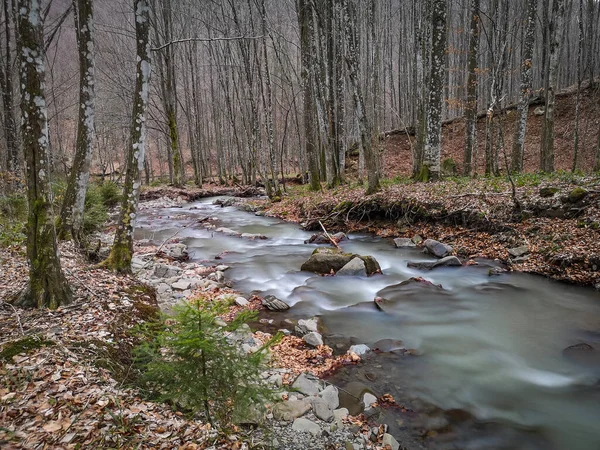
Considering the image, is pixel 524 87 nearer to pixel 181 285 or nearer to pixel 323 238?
pixel 323 238

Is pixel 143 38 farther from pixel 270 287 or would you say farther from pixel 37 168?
pixel 270 287

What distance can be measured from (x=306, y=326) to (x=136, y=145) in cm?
419

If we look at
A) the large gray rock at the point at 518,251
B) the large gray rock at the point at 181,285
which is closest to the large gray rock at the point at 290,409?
the large gray rock at the point at 181,285

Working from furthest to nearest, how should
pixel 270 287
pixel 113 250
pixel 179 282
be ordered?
pixel 270 287 < pixel 179 282 < pixel 113 250

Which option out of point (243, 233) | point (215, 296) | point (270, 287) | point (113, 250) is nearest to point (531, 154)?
point (243, 233)

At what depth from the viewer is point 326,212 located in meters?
12.9

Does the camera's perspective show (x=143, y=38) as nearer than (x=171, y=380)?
No

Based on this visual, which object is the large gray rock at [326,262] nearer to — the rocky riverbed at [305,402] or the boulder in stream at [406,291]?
the boulder in stream at [406,291]

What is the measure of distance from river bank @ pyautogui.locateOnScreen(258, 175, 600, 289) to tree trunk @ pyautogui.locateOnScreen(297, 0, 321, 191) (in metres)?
4.48

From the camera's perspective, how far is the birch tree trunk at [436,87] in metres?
11.5

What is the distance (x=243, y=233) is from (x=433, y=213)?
6.59m

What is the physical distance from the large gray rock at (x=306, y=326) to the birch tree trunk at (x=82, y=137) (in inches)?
203

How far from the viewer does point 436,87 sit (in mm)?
11805

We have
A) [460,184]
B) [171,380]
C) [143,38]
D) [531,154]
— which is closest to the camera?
[171,380]
